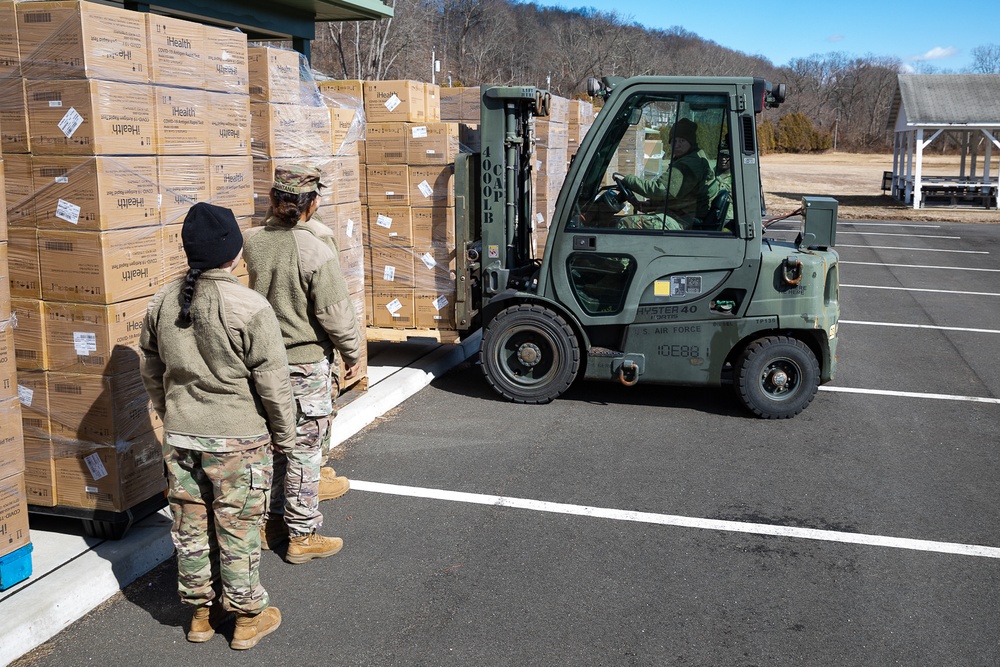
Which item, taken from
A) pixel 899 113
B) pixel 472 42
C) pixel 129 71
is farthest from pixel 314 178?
pixel 472 42

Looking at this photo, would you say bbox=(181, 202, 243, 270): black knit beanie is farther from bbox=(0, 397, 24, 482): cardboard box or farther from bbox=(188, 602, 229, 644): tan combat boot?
bbox=(188, 602, 229, 644): tan combat boot

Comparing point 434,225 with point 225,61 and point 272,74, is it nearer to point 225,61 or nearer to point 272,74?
point 272,74

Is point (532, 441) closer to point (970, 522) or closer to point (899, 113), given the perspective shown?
point (970, 522)

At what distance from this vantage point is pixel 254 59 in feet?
19.6

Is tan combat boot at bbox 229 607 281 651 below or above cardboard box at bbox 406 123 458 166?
below

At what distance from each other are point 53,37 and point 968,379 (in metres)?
7.99

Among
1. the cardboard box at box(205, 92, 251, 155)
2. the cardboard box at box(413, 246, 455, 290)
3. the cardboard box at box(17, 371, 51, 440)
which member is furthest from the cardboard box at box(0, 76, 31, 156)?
the cardboard box at box(413, 246, 455, 290)

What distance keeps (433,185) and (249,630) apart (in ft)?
16.1

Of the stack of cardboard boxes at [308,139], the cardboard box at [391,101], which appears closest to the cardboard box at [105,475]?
the stack of cardboard boxes at [308,139]

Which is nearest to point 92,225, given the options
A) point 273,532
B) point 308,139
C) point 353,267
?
point 273,532

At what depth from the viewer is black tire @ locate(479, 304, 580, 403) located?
7344 millimetres

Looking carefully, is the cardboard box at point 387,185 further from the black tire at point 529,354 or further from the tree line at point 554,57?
the tree line at point 554,57

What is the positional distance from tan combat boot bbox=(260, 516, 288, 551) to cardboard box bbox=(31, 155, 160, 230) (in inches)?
66.9

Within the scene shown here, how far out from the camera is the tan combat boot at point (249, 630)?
12.8ft
